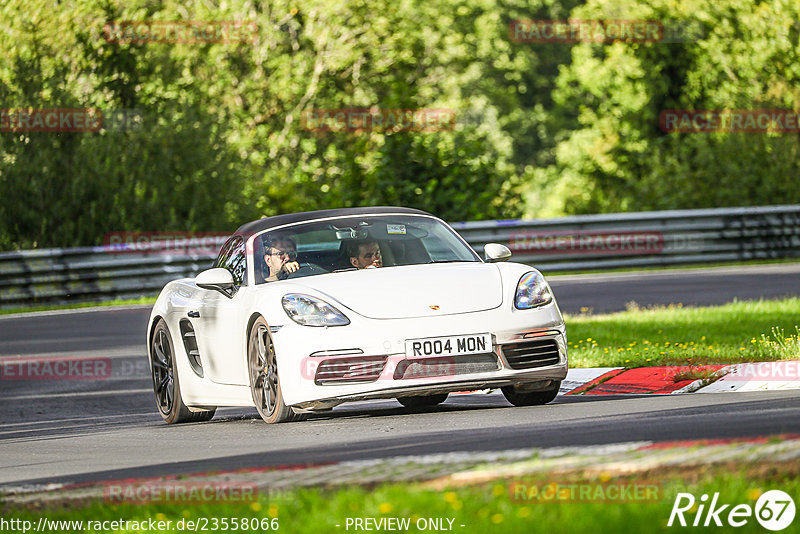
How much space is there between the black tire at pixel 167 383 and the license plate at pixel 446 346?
257cm

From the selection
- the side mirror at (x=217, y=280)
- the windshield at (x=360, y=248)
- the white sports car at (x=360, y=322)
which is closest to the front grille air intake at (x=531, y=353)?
the white sports car at (x=360, y=322)

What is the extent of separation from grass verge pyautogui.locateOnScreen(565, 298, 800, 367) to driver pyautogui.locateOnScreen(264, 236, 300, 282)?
119 inches

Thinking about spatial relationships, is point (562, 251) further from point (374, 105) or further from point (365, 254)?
point (374, 105)

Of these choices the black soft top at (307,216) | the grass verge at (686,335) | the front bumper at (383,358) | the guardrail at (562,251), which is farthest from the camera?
the guardrail at (562,251)

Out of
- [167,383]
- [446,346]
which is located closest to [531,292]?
[446,346]

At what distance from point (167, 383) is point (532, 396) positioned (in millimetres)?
2938

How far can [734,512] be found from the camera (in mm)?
5238

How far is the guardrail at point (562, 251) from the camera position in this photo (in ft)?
79.1

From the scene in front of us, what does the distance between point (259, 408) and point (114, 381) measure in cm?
478

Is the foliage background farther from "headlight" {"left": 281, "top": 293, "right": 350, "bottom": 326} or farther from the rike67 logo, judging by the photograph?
the rike67 logo

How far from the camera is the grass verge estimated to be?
1170cm

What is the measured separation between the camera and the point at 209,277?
10.3m

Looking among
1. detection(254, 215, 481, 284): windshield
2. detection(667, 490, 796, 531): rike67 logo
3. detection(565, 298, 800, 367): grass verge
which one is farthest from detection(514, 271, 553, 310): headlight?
detection(667, 490, 796, 531): rike67 logo

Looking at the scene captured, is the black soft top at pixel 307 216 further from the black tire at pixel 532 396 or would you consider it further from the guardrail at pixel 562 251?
the guardrail at pixel 562 251
